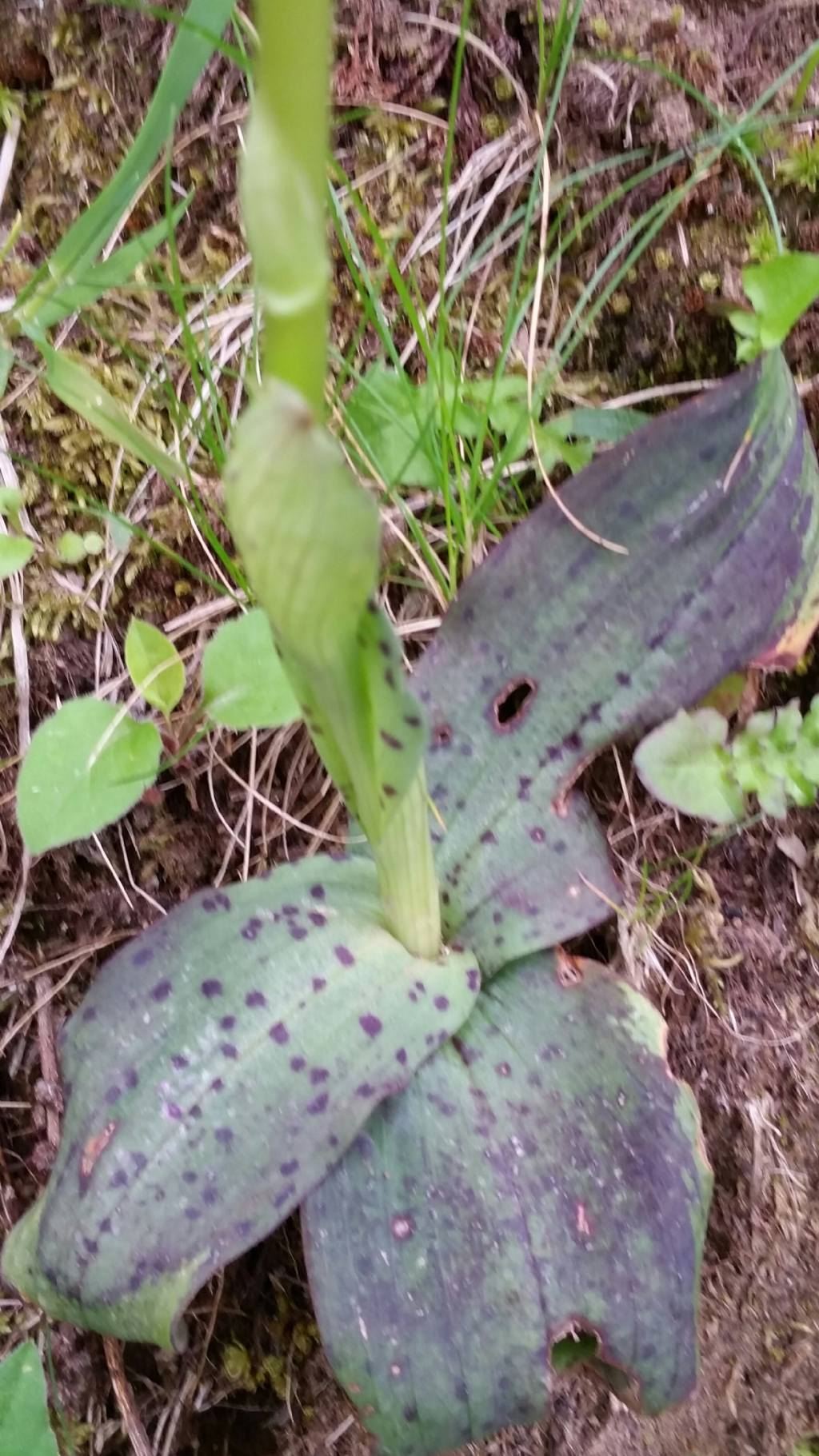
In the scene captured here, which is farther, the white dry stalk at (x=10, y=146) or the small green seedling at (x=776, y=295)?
the white dry stalk at (x=10, y=146)

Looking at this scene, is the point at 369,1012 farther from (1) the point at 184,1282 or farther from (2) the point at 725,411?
(2) the point at 725,411

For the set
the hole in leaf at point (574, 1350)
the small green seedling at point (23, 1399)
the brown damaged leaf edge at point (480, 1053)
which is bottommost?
the hole in leaf at point (574, 1350)

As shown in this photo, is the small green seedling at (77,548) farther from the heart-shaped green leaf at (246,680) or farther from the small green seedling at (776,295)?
the small green seedling at (776,295)

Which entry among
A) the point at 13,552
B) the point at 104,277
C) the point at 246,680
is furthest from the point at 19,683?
the point at 104,277

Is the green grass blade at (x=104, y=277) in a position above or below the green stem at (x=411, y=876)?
above

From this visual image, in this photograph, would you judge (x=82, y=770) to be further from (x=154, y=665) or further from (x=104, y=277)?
(x=104, y=277)

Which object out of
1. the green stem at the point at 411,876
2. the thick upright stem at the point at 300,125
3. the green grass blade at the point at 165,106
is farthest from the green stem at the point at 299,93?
the green grass blade at the point at 165,106
